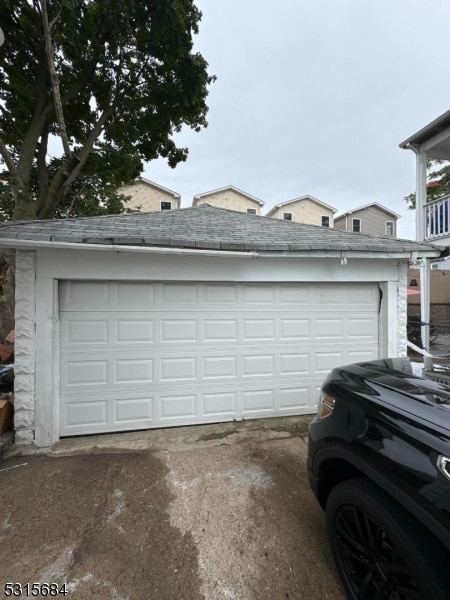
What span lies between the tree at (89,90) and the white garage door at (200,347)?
19.3ft

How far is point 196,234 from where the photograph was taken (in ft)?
13.6

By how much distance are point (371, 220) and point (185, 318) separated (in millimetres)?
23890

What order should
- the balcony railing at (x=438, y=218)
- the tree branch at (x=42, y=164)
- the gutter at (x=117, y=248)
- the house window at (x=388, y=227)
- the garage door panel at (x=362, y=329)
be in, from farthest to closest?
the house window at (x=388, y=227), the tree branch at (x=42, y=164), the balcony railing at (x=438, y=218), the garage door panel at (x=362, y=329), the gutter at (x=117, y=248)

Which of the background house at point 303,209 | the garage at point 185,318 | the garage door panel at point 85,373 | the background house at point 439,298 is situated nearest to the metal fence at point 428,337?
the background house at point 439,298

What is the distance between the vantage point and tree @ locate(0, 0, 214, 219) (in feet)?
22.6

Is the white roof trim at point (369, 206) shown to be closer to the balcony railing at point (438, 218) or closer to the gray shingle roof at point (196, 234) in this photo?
the balcony railing at point (438, 218)

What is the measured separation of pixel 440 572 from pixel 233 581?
133 cm

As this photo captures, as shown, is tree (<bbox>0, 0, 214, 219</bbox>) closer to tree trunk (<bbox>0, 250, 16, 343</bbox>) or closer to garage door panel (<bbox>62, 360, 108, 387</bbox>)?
tree trunk (<bbox>0, 250, 16, 343</bbox>)

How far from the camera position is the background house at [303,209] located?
22.0 m

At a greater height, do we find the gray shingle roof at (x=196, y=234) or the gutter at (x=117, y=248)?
the gray shingle roof at (x=196, y=234)

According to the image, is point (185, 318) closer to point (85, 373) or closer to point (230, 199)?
point (85, 373)

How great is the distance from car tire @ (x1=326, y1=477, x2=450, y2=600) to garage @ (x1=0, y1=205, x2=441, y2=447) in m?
2.65

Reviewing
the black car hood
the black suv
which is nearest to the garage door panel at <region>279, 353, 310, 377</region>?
the black car hood

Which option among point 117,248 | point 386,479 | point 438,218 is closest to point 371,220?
point 438,218
